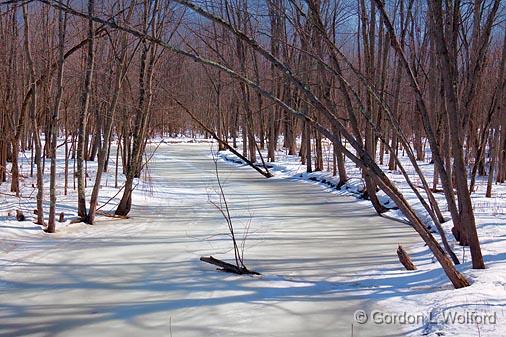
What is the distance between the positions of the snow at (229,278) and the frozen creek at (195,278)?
0.05 feet

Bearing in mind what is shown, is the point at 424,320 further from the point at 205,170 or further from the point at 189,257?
the point at 205,170

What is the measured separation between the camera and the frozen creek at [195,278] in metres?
4.01

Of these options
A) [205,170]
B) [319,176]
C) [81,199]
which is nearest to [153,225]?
[81,199]

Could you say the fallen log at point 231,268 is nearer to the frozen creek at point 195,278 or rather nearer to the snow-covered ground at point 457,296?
the frozen creek at point 195,278

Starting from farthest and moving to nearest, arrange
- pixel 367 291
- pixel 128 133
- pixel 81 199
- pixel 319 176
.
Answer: pixel 319 176 → pixel 128 133 → pixel 81 199 → pixel 367 291

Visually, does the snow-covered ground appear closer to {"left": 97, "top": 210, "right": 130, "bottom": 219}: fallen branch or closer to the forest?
the forest

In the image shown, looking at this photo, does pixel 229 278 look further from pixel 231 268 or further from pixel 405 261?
pixel 405 261

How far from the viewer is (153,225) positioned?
8.85 meters

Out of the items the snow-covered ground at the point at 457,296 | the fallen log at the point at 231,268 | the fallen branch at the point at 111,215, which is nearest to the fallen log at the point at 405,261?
the snow-covered ground at the point at 457,296

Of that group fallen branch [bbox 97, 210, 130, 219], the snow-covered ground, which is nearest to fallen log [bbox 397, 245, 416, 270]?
the snow-covered ground

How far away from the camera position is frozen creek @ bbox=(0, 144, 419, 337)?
4.01m

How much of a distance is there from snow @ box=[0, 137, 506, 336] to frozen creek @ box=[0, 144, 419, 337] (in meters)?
0.01

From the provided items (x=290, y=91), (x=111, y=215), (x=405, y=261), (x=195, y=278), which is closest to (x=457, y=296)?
(x=405, y=261)

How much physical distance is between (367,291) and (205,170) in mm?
16615
